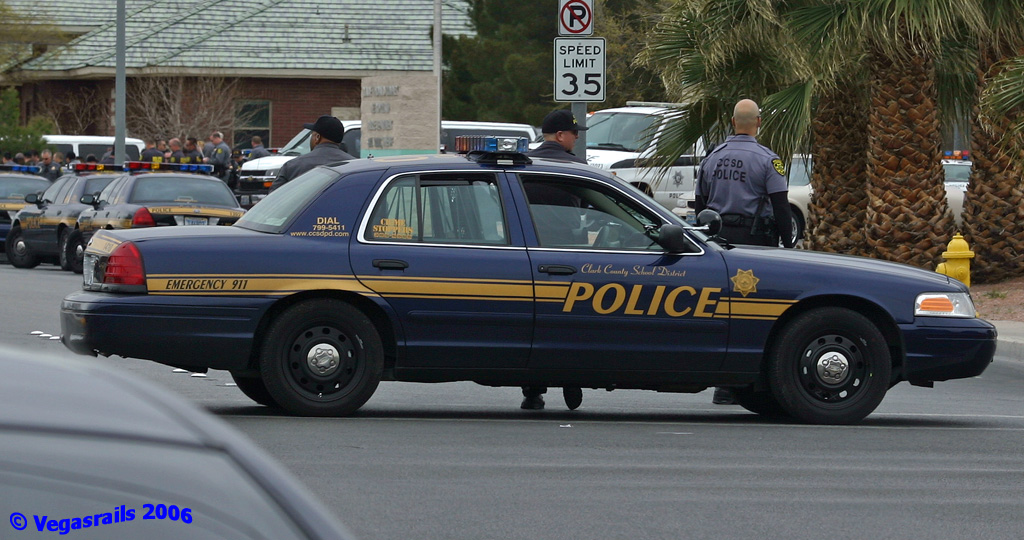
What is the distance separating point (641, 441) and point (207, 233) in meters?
2.67

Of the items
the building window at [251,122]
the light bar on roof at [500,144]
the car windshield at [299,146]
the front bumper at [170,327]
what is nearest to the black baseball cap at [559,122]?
the light bar on roof at [500,144]

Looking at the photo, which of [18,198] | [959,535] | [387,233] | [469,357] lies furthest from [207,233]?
[18,198]

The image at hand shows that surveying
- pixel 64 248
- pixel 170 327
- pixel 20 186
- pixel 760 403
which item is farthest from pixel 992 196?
pixel 20 186

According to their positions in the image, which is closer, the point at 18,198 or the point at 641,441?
the point at 641,441

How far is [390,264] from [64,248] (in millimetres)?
15107

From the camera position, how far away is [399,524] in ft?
19.1

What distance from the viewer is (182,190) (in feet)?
64.5

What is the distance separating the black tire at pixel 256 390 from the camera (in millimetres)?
8883

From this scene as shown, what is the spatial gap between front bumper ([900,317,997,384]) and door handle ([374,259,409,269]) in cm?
290

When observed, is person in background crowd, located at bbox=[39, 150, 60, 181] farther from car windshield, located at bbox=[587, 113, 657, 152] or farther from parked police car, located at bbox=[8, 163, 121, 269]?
car windshield, located at bbox=[587, 113, 657, 152]

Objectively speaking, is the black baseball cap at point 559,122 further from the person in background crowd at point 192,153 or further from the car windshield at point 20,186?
the person in background crowd at point 192,153

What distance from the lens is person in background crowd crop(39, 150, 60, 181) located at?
3016cm

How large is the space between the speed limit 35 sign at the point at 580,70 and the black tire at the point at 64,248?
34.8ft

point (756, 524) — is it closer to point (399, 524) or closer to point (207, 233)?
point (399, 524)
